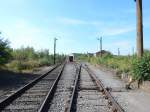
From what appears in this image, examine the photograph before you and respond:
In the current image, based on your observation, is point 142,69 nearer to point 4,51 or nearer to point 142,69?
point 142,69

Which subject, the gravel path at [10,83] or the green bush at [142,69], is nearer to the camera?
the gravel path at [10,83]

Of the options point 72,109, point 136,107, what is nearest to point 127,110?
point 136,107

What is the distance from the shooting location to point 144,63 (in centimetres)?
1975

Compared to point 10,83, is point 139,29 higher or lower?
higher

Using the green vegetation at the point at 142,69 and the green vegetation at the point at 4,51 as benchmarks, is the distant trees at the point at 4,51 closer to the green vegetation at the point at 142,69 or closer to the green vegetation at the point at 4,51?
the green vegetation at the point at 4,51

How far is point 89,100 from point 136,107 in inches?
95.7

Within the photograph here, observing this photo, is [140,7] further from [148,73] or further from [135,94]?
[135,94]

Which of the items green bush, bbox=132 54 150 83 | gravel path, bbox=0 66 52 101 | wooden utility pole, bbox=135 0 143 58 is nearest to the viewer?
gravel path, bbox=0 66 52 101

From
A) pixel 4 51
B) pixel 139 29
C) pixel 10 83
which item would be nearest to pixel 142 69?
pixel 139 29

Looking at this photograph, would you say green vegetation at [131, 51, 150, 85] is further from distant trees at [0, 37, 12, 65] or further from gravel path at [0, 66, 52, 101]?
distant trees at [0, 37, 12, 65]

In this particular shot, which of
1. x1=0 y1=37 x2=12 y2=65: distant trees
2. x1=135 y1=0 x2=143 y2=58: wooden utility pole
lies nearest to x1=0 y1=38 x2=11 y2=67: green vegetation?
x1=0 y1=37 x2=12 y2=65: distant trees

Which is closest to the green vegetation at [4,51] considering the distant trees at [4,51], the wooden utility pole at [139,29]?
the distant trees at [4,51]

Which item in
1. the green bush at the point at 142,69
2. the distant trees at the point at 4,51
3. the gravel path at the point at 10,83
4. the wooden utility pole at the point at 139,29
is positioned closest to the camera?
the gravel path at the point at 10,83

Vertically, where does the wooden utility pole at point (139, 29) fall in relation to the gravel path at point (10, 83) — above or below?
above
